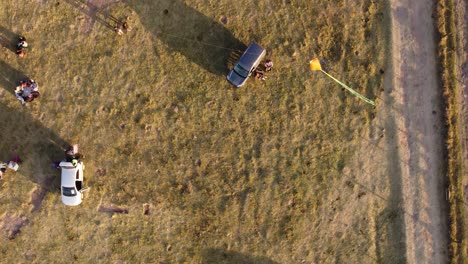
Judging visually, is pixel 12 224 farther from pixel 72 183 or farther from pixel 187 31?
pixel 187 31

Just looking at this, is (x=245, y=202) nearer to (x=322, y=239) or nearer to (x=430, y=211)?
(x=322, y=239)

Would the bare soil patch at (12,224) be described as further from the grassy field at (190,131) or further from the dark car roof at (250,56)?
the dark car roof at (250,56)

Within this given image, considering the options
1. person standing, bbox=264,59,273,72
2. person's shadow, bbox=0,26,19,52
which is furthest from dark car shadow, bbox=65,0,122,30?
person standing, bbox=264,59,273,72

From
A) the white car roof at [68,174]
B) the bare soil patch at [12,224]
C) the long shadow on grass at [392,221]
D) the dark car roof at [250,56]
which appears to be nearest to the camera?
the dark car roof at [250,56]

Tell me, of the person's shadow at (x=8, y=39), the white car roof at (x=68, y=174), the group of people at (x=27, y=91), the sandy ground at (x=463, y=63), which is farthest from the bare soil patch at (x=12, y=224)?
the sandy ground at (x=463, y=63)

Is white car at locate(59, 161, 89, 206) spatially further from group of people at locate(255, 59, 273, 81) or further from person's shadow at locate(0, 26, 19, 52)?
group of people at locate(255, 59, 273, 81)

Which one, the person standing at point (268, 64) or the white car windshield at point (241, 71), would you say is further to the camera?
the person standing at point (268, 64)

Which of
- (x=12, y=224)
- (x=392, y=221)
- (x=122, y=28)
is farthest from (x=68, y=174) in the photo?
(x=392, y=221)
